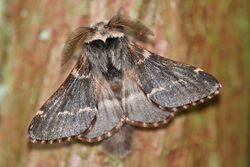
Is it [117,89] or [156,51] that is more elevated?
[156,51]

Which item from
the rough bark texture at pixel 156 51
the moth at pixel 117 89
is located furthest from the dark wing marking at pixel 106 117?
the rough bark texture at pixel 156 51

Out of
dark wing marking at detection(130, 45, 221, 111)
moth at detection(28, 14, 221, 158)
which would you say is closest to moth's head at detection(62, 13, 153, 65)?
moth at detection(28, 14, 221, 158)

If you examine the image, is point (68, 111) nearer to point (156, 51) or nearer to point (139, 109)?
point (139, 109)

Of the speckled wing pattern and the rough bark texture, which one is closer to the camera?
the speckled wing pattern

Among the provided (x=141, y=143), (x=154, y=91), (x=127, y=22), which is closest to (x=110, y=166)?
(x=141, y=143)

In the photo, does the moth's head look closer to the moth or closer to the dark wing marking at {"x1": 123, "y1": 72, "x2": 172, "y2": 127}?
the moth

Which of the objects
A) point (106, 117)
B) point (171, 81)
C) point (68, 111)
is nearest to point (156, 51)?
point (171, 81)

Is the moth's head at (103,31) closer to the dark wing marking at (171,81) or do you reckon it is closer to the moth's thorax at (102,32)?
the moth's thorax at (102,32)
